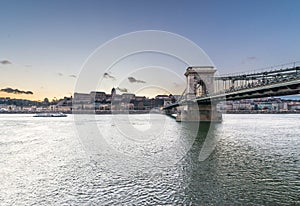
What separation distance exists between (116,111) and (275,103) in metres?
90.1

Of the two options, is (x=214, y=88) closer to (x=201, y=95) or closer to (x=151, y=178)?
(x=201, y=95)

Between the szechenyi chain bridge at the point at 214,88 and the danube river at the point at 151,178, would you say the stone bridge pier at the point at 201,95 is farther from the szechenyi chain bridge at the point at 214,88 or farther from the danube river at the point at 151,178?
the danube river at the point at 151,178

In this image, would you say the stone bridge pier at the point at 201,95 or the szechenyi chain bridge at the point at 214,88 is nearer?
the szechenyi chain bridge at the point at 214,88

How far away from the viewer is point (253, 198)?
26.7 feet

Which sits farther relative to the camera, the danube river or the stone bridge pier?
the stone bridge pier

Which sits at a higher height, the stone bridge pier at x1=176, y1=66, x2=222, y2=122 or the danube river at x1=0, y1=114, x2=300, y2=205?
the stone bridge pier at x1=176, y1=66, x2=222, y2=122

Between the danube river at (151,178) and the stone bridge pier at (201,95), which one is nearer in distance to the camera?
the danube river at (151,178)

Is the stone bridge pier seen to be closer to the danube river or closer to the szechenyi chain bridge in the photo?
the szechenyi chain bridge

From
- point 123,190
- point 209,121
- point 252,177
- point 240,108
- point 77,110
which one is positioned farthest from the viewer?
point 240,108

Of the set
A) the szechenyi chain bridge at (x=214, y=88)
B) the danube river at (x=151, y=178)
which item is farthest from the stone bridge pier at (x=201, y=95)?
the danube river at (x=151, y=178)

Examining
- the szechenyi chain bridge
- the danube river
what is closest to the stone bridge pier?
the szechenyi chain bridge

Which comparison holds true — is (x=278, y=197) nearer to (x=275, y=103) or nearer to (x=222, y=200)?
(x=222, y=200)

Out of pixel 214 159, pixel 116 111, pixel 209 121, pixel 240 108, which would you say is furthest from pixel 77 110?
pixel 214 159

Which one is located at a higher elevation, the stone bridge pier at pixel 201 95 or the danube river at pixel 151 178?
the stone bridge pier at pixel 201 95
